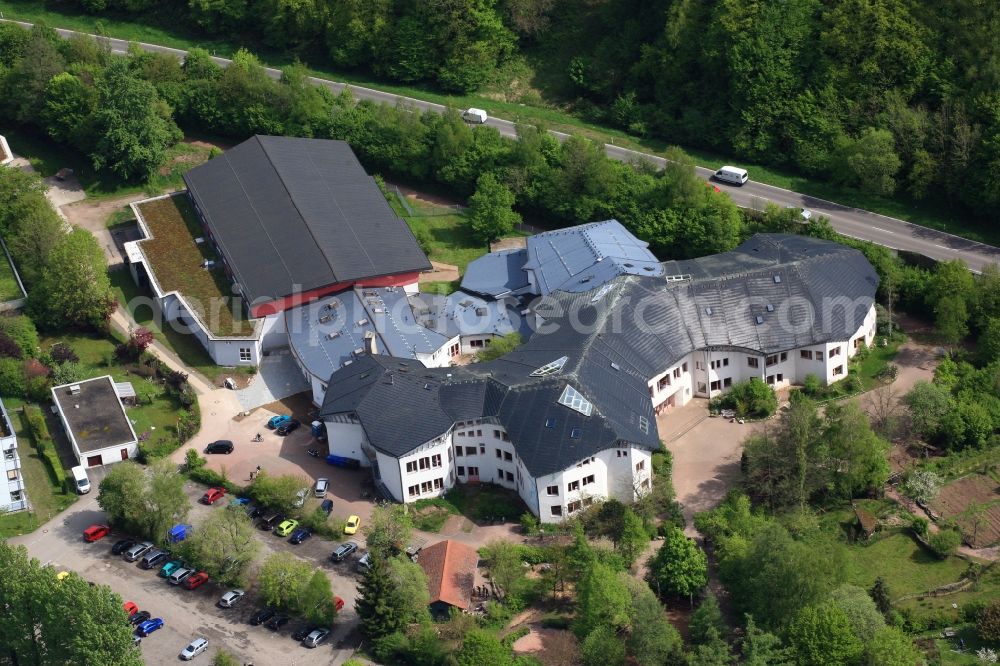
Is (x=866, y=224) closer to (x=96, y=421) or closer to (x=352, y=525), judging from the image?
(x=352, y=525)

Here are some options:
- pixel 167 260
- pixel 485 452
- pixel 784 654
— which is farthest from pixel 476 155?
pixel 784 654

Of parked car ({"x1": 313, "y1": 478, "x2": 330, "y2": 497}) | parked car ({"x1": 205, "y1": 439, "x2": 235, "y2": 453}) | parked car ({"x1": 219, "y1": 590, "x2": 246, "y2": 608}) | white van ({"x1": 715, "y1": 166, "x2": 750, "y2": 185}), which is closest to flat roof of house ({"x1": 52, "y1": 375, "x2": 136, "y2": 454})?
parked car ({"x1": 205, "y1": 439, "x2": 235, "y2": 453})

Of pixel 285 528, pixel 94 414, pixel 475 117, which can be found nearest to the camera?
pixel 285 528

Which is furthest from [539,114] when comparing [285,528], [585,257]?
[285,528]

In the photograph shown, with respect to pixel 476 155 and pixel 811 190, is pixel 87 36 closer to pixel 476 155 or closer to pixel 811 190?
pixel 476 155

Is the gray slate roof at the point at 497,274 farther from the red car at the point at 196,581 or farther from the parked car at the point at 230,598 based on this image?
the parked car at the point at 230,598

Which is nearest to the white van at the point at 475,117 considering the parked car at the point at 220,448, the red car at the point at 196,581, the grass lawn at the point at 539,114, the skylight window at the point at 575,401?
the grass lawn at the point at 539,114

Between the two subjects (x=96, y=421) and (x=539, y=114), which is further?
(x=539, y=114)

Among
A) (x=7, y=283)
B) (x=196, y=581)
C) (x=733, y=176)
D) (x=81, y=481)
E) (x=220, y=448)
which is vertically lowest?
(x=196, y=581)
